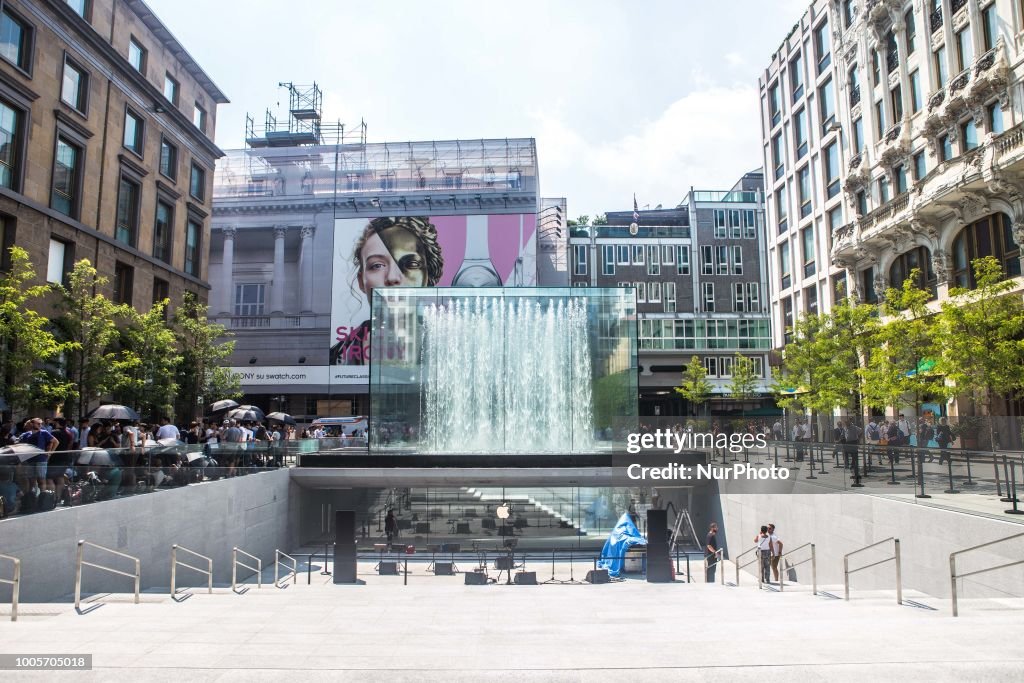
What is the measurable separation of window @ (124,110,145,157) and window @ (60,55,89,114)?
3104mm

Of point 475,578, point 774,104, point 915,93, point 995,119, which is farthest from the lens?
point 774,104

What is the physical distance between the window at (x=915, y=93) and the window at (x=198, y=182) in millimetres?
36763

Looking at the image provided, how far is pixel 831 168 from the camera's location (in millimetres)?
38594

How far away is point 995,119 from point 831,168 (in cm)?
1375

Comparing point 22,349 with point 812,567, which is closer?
point 812,567

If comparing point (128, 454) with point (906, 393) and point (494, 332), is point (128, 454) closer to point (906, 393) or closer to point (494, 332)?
point (494, 332)

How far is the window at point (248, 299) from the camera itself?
56094mm

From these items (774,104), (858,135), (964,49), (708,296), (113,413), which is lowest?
(113,413)

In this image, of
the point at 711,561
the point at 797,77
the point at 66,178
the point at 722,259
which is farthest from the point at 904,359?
the point at 722,259

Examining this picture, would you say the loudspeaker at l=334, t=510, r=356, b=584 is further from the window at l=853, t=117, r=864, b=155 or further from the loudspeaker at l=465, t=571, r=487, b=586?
the window at l=853, t=117, r=864, b=155

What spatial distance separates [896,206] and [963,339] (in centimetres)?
1302

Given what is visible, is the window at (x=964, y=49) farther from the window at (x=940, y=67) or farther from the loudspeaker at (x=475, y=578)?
the loudspeaker at (x=475, y=578)

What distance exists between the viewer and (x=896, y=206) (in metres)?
30.5

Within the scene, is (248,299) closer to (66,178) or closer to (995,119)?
(66,178)
